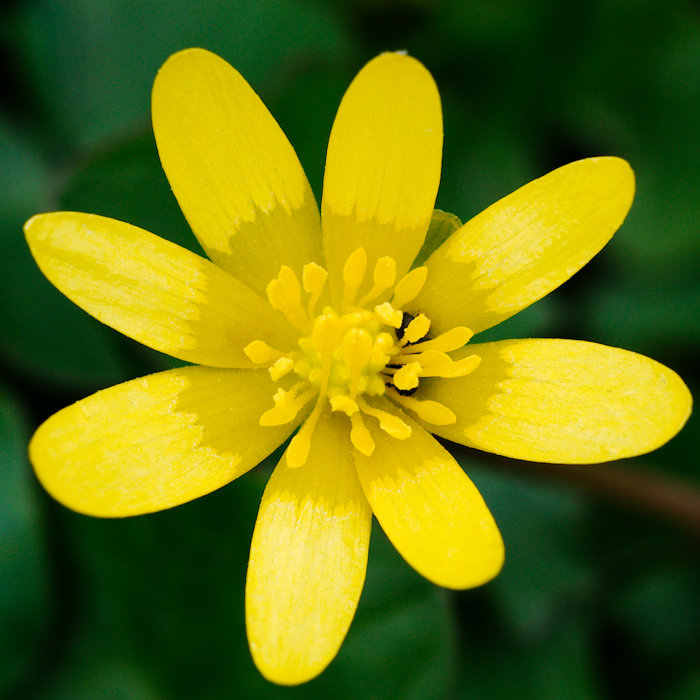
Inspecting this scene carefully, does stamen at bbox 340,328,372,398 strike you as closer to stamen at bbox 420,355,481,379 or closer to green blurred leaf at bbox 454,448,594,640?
stamen at bbox 420,355,481,379

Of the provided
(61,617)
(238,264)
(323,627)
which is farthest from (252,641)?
(61,617)

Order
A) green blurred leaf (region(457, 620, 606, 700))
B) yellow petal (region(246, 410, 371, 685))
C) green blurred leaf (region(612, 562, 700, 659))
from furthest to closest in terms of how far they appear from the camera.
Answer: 1. green blurred leaf (region(612, 562, 700, 659))
2. green blurred leaf (region(457, 620, 606, 700))
3. yellow petal (region(246, 410, 371, 685))

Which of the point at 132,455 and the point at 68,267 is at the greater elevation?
the point at 68,267

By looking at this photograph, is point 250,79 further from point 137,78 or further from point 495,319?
point 495,319

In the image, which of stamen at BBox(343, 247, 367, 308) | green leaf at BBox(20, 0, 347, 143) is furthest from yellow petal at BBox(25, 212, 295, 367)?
green leaf at BBox(20, 0, 347, 143)

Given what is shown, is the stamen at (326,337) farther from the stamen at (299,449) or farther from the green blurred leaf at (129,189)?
the green blurred leaf at (129,189)

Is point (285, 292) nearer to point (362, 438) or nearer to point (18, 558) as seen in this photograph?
point (362, 438)

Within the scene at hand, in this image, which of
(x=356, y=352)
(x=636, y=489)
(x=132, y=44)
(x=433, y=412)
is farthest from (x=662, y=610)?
(x=132, y=44)
